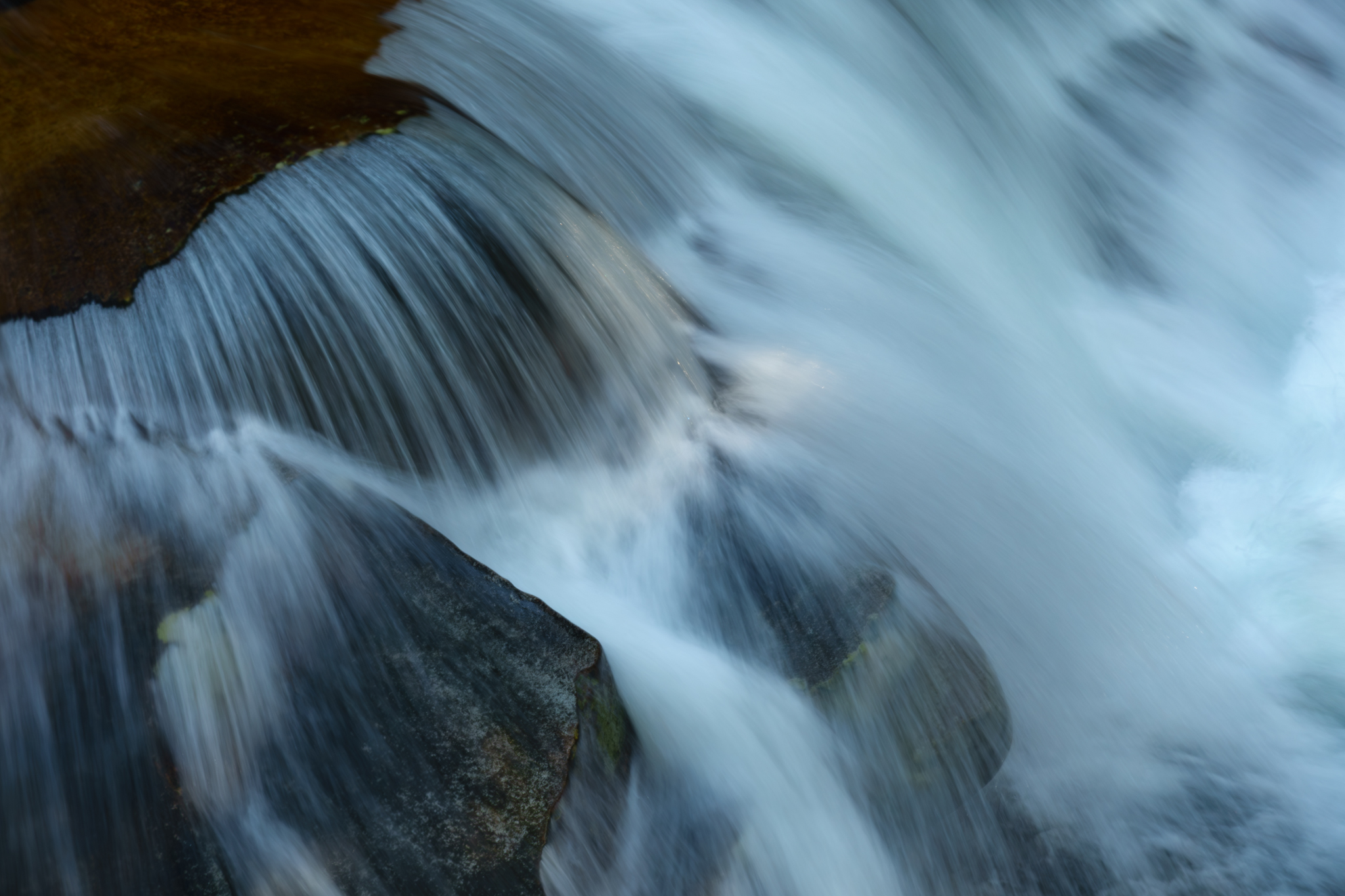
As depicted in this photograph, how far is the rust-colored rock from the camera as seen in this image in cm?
312

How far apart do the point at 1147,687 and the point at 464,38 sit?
10.1 feet

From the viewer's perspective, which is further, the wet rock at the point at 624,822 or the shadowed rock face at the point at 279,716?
the wet rock at the point at 624,822

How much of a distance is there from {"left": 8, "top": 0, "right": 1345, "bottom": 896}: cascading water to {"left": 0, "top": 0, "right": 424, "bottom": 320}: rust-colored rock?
4.7 inches

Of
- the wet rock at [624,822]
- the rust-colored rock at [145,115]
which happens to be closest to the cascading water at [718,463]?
the wet rock at [624,822]

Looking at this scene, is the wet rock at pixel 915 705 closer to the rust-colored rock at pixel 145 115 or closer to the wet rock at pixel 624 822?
the wet rock at pixel 624 822

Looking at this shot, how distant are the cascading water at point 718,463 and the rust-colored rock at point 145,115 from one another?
0.40ft

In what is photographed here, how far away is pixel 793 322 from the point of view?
11.9 feet

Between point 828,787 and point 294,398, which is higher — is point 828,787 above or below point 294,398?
below

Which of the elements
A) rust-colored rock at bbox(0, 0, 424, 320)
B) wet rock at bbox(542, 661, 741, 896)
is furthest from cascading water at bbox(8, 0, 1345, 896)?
rust-colored rock at bbox(0, 0, 424, 320)

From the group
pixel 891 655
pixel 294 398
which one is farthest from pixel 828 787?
pixel 294 398

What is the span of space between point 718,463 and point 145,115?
2062 mm

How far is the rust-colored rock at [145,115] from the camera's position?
312 cm

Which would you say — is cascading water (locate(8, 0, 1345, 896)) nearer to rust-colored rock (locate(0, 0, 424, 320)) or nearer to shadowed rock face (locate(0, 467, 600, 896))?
shadowed rock face (locate(0, 467, 600, 896))

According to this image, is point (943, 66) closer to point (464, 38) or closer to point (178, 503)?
point (464, 38)
